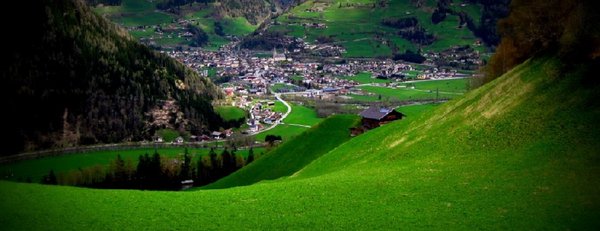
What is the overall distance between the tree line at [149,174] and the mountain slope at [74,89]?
134 feet

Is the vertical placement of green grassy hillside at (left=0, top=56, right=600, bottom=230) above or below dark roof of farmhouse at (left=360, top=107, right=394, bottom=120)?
above

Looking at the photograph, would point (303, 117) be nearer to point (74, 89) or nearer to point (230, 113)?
point (230, 113)

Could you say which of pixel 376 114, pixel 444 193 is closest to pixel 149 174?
pixel 376 114

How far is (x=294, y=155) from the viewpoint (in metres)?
88.9

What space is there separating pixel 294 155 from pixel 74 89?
111 meters

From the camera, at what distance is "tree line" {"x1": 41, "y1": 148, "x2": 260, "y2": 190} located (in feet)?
363

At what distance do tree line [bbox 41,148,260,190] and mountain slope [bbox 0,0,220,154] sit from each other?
40738 millimetres

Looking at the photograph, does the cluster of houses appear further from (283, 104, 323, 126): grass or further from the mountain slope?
the mountain slope

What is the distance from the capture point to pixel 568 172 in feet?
118

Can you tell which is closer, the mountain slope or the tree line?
the tree line

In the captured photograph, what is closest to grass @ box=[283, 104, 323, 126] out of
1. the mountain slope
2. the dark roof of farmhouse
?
the mountain slope

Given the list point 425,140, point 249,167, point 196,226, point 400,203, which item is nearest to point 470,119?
point 425,140

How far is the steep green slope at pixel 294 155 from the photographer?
83.6 meters

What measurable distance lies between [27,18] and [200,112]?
67.8 metres
